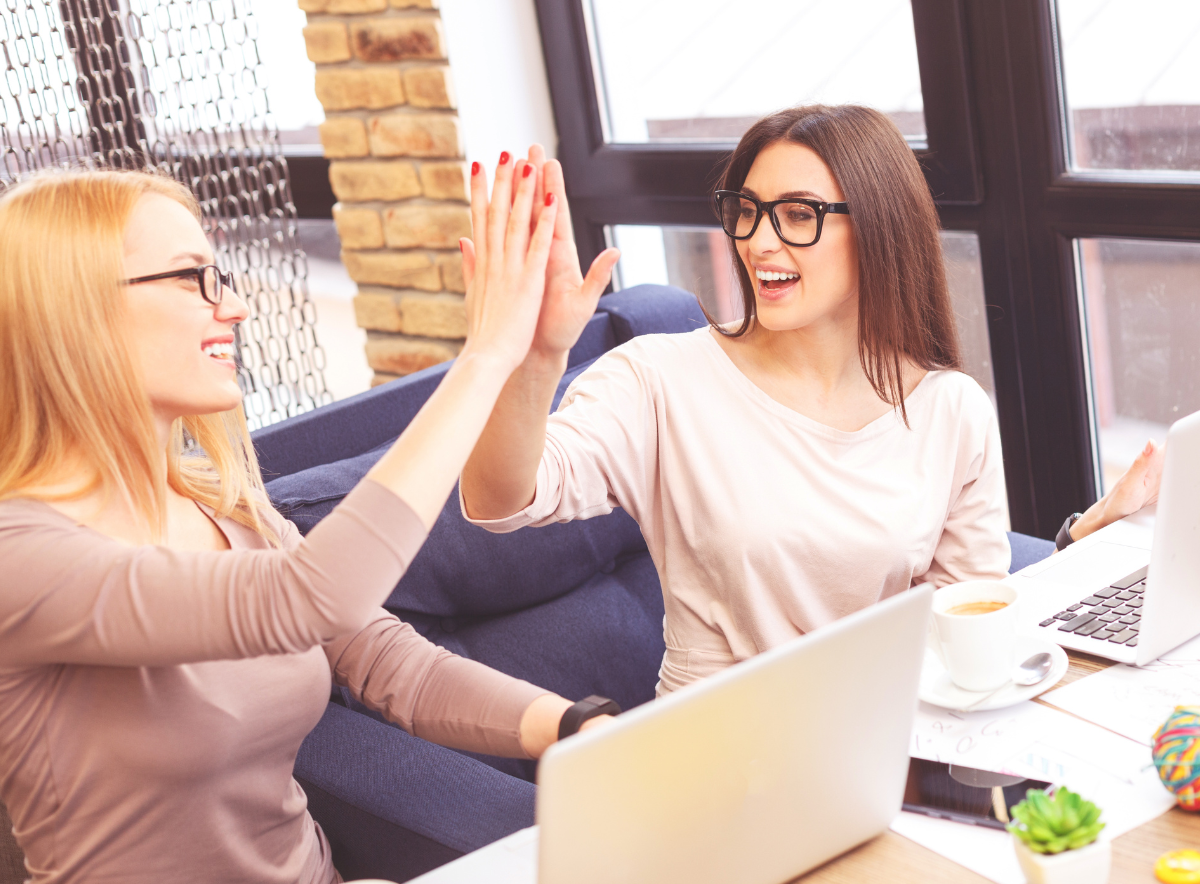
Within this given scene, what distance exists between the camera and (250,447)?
1300 millimetres

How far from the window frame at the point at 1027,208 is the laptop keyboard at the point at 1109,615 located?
81 centimetres

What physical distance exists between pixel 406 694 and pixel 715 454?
1.57 feet

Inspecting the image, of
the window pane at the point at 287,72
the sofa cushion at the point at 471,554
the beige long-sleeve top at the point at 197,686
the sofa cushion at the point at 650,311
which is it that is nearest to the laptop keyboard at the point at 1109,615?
the beige long-sleeve top at the point at 197,686

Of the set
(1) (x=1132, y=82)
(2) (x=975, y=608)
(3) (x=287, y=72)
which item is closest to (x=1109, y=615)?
(2) (x=975, y=608)

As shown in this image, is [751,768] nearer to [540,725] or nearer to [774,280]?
[540,725]

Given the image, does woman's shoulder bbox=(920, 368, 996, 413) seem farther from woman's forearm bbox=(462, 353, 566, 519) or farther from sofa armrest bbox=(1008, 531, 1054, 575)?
woman's forearm bbox=(462, 353, 566, 519)

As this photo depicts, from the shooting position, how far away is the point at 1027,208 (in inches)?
78.4

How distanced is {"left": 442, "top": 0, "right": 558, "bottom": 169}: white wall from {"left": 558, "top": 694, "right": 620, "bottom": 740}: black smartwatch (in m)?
1.68

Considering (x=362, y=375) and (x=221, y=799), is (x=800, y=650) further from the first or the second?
(x=362, y=375)

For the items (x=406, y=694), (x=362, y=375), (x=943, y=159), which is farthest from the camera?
(x=362, y=375)

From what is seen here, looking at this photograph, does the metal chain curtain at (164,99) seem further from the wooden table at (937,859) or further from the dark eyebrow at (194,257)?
the wooden table at (937,859)

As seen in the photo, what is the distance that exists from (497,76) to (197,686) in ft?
6.10

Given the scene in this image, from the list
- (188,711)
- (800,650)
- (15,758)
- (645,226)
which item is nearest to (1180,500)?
(800,650)

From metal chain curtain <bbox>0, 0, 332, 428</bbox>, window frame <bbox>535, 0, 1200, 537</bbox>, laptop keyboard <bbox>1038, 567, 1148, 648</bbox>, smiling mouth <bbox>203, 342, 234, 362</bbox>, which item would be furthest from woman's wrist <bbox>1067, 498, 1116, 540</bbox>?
metal chain curtain <bbox>0, 0, 332, 428</bbox>
